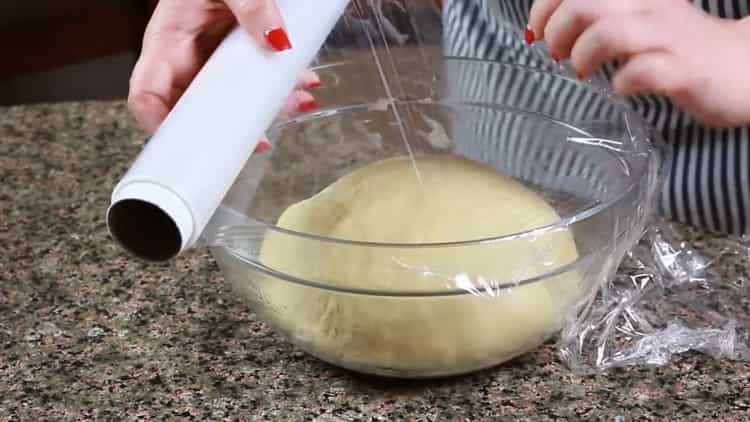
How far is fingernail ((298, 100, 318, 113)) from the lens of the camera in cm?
79

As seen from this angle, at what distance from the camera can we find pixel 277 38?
55 cm

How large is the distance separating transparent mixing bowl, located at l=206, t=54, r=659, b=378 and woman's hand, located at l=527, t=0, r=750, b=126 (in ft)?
0.18

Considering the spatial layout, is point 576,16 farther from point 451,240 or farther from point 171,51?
point 171,51

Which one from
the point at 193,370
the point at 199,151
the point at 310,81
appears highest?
the point at 199,151

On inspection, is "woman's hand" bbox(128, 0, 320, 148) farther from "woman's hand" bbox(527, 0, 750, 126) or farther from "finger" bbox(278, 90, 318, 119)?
"woman's hand" bbox(527, 0, 750, 126)

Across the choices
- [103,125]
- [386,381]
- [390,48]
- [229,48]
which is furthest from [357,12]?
[103,125]

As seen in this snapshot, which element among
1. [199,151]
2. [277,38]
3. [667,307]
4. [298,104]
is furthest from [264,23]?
[667,307]

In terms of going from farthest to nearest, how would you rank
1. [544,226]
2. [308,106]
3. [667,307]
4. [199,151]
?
[308,106], [667,307], [544,226], [199,151]

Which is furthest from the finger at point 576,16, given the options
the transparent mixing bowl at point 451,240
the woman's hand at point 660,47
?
the transparent mixing bowl at point 451,240

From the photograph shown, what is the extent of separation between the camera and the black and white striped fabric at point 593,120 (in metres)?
0.77

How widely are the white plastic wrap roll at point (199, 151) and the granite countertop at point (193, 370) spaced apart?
0.61 ft

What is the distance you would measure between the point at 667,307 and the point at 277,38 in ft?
1.22

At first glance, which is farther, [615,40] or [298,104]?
[298,104]

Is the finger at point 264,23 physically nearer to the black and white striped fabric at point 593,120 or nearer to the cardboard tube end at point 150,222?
the cardboard tube end at point 150,222
